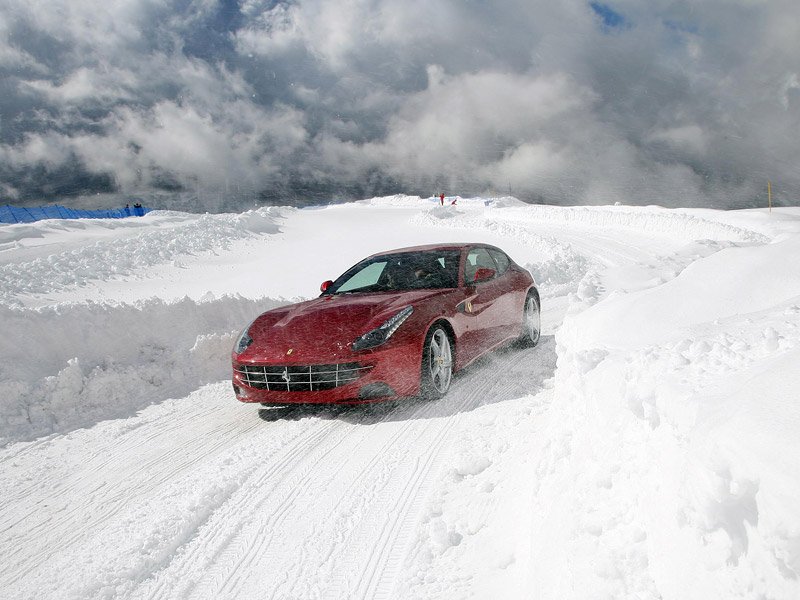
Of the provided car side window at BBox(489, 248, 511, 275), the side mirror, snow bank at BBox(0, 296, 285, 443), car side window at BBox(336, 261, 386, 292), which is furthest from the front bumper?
car side window at BBox(489, 248, 511, 275)

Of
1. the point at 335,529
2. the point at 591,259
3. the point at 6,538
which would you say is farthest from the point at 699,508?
the point at 591,259

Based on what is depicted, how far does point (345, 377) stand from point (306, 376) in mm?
310

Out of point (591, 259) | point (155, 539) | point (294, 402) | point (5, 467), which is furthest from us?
point (591, 259)

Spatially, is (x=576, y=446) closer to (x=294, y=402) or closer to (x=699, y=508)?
(x=699, y=508)

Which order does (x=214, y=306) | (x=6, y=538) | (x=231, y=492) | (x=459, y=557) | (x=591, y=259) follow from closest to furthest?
(x=459, y=557) < (x=6, y=538) < (x=231, y=492) < (x=214, y=306) < (x=591, y=259)

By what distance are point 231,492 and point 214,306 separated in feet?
15.5

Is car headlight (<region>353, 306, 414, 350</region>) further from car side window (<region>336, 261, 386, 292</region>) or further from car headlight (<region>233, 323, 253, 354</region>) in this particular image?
car side window (<region>336, 261, 386, 292</region>)

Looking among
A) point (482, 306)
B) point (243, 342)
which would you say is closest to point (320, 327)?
point (243, 342)

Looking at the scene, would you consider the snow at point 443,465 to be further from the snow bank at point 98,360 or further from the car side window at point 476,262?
the car side window at point 476,262

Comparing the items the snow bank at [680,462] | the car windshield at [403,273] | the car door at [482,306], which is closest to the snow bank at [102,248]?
the car windshield at [403,273]

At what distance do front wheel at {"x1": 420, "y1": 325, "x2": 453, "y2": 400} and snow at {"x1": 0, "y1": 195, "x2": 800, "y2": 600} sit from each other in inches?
6.4

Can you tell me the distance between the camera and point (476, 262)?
19.4 ft

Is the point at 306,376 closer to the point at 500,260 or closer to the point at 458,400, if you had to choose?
the point at 458,400

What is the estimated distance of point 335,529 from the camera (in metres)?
2.73
